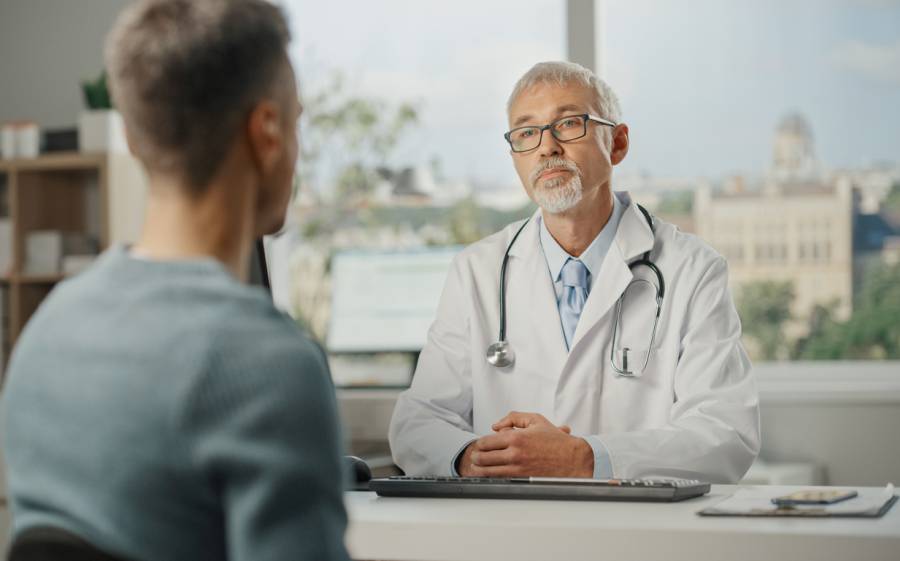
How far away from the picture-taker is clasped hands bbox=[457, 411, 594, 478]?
1916 millimetres

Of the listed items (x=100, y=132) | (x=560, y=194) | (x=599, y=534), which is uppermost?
(x=100, y=132)

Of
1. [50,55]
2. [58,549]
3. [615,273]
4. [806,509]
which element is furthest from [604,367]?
[50,55]

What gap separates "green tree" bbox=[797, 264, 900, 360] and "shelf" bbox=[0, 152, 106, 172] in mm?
2724

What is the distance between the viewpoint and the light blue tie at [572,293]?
235cm

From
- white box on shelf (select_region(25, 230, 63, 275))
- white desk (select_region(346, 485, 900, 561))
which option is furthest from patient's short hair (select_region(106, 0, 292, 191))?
white box on shelf (select_region(25, 230, 63, 275))

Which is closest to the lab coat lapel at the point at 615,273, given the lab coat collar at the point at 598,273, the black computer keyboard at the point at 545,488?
the lab coat collar at the point at 598,273

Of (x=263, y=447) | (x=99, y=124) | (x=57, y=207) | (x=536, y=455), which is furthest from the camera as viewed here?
(x=57, y=207)

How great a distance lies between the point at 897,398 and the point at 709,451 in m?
1.97

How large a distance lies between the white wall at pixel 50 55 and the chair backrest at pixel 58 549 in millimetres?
4155

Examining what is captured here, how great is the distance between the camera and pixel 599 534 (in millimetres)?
1392

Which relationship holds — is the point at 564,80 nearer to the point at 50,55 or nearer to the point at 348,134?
the point at 348,134

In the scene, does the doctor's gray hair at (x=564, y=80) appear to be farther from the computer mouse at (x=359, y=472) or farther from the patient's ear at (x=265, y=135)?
the patient's ear at (x=265, y=135)

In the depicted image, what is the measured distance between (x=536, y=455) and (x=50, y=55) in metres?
3.56

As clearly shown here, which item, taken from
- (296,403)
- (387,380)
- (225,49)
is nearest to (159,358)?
(296,403)
